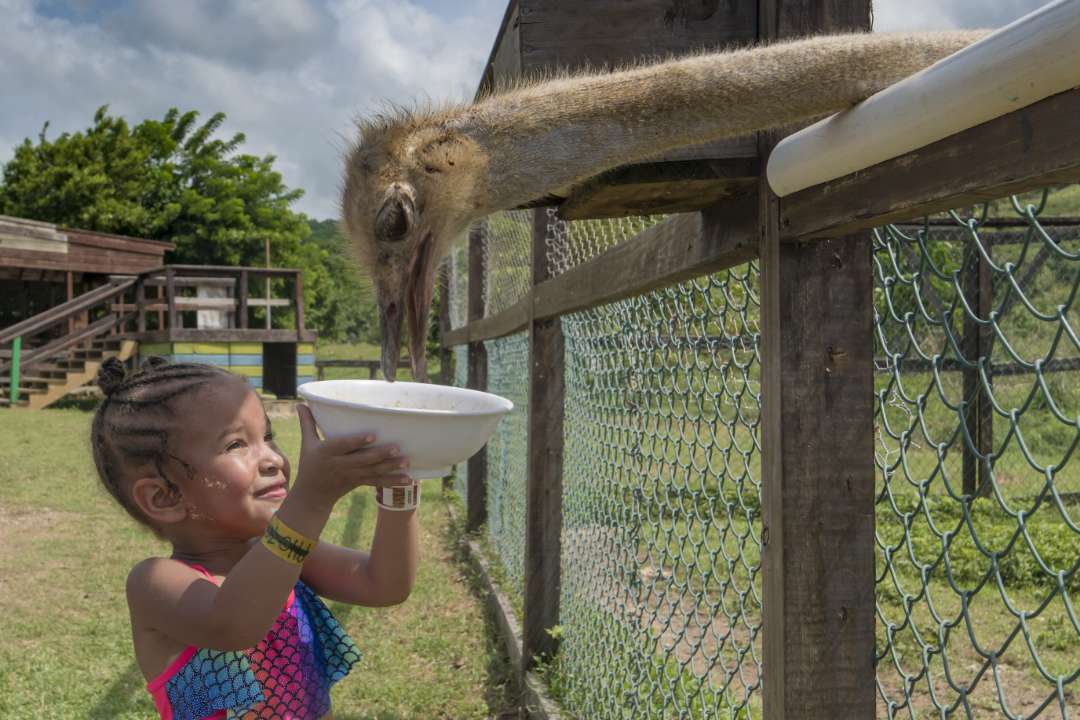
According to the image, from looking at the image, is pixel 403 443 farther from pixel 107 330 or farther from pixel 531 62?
pixel 107 330

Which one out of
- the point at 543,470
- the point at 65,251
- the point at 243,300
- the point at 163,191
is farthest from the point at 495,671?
the point at 163,191

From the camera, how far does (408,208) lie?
1896 mm

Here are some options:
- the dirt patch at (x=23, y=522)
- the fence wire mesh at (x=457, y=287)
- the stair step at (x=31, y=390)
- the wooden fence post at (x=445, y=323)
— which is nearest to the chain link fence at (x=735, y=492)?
the fence wire mesh at (x=457, y=287)

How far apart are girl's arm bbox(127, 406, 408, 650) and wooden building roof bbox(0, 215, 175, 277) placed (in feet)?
61.8

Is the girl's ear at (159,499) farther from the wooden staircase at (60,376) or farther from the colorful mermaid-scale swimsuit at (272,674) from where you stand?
the wooden staircase at (60,376)

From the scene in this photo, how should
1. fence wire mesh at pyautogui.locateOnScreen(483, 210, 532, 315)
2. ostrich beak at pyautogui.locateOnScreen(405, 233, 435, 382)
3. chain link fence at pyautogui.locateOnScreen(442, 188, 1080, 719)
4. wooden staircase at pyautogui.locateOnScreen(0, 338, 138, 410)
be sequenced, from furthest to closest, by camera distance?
wooden staircase at pyautogui.locateOnScreen(0, 338, 138, 410), fence wire mesh at pyautogui.locateOnScreen(483, 210, 532, 315), ostrich beak at pyautogui.locateOnScreen(405, 233, 435, 382), chain link fence at pyautogui.locateOnScreen(442, 188, 1080, 719)

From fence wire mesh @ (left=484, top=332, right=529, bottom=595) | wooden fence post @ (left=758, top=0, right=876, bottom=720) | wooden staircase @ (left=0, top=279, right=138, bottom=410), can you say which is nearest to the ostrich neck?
Result: wooden fence post @ (left=758, top=0, right=876, bottom=720)

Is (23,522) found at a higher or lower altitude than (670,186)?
lower

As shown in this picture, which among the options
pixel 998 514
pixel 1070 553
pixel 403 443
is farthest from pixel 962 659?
pixel 403 443

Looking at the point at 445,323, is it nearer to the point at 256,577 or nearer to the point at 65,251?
the point at 256,577

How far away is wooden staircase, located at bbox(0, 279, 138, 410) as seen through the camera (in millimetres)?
17969

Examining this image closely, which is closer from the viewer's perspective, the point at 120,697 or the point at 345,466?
the point at 345,466

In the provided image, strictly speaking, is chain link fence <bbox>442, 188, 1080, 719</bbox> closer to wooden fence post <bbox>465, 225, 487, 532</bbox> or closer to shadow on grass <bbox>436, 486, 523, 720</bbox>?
wooden fence post <bbox>465, 225, 487, 532</bbox>

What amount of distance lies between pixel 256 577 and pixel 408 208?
2.33ft
